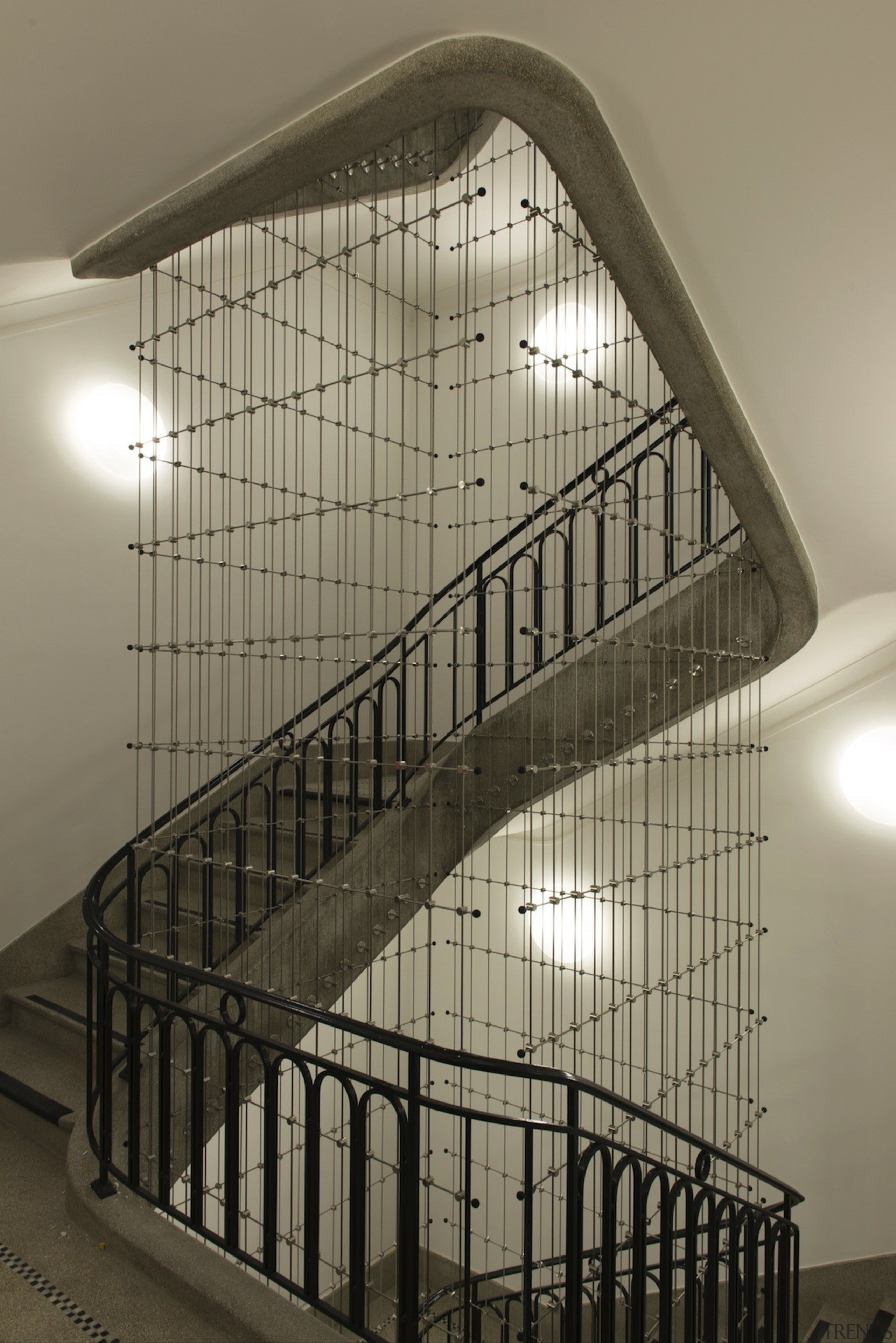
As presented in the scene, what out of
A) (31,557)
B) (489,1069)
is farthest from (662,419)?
(31,557)

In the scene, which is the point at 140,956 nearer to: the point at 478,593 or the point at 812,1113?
the point at 478,593

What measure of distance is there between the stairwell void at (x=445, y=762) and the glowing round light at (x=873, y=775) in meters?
0.52

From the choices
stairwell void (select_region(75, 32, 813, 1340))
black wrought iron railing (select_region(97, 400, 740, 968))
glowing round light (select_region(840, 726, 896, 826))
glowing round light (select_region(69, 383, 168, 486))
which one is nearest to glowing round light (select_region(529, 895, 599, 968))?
stairwell void (select_region(75, 32, 813, 1340))

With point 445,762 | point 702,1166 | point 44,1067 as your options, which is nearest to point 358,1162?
point 702,1166

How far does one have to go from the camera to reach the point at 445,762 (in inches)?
138

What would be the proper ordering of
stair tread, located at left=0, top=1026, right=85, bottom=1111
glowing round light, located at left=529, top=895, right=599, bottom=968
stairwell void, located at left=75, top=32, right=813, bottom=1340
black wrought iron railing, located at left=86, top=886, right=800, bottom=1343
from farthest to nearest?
glowing round light, located at left=529, top=895, right=599, bottom=968
stair tread, located at left=0, top=1026, right=85, bottom=1111
stairwell void, located at left=75, top=32, right=813, bottom=1340
black wrought iron railing, located at left=86, top=886, right=800, bottom=1343

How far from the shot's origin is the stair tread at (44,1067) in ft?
10.9

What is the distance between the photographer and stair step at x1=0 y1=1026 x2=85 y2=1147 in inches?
124

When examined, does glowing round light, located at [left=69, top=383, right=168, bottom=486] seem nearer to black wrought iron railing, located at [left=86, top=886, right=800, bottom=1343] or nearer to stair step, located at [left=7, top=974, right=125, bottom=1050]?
black wrought iron railing, located at [left=86, top=886, right=800, bottom=1343]

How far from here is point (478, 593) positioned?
9.64 feet

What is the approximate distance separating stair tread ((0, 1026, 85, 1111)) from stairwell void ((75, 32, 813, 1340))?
254mm

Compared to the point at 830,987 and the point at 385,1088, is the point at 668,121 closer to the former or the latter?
the point at 385,1088

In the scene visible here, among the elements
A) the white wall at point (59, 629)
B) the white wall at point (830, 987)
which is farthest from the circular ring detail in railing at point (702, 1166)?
the white wall at point (59, 629)

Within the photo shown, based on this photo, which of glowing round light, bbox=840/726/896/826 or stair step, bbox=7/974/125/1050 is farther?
glowing round light, bbox=840/726/896/826
